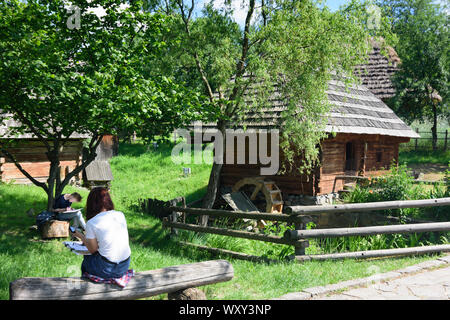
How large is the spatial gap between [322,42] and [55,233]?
715 cm

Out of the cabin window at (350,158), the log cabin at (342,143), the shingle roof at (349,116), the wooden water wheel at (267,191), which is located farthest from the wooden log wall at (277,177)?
the cabin window at (350,158)

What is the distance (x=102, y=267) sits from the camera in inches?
153

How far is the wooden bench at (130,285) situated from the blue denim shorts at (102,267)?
0.11 metres

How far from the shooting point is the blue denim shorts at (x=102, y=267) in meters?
3.90

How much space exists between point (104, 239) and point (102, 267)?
0.96 feet

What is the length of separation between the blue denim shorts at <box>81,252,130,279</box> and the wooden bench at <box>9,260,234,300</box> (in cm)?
11

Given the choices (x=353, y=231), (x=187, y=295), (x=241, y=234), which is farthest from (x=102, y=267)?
(x=353, y=231)

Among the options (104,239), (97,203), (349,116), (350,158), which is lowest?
(104,239)

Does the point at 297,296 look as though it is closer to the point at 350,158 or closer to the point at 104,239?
the point at 104,239
